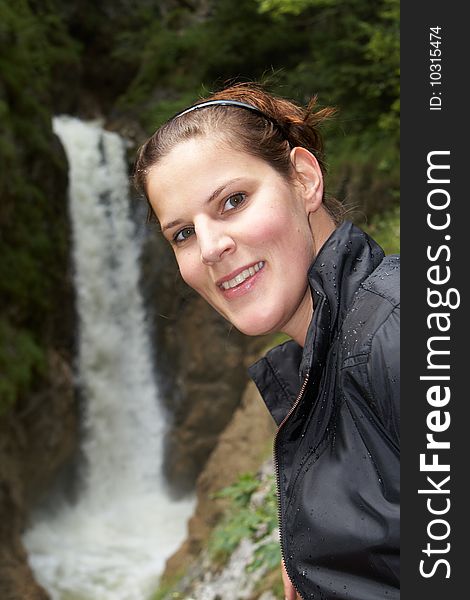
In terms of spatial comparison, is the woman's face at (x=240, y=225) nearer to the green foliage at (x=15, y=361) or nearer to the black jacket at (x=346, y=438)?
the black jacket at (x=346, y=438)

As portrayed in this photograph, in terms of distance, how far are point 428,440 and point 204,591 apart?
5169mm

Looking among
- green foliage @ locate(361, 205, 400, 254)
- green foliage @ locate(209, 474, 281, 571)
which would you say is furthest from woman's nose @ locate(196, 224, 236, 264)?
green foliage @ locate(361, 205, 400, 254)

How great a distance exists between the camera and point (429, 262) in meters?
1.28

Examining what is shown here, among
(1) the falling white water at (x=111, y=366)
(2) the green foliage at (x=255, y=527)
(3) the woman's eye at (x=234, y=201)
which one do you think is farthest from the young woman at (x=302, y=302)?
(1) the falling white water at (x=111, y=366)

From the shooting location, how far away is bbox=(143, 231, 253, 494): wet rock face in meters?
14.8

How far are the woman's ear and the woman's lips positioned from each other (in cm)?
26

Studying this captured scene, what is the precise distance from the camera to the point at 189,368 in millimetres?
15250

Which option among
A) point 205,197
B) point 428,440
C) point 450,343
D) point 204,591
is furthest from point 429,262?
point 204,591

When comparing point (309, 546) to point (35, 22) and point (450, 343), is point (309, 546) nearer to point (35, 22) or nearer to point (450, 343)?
point (450, 343)

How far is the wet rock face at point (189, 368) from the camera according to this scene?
583 inches

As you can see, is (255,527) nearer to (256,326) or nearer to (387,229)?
(256,326)

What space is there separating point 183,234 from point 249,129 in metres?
0.33

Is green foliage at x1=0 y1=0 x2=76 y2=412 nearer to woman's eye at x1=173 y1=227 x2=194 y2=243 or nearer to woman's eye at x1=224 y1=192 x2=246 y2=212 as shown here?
woman's eye at x1=173 y1=227 x2=194 y2=243

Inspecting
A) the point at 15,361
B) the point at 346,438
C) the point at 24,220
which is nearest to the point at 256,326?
the point at 346,438
